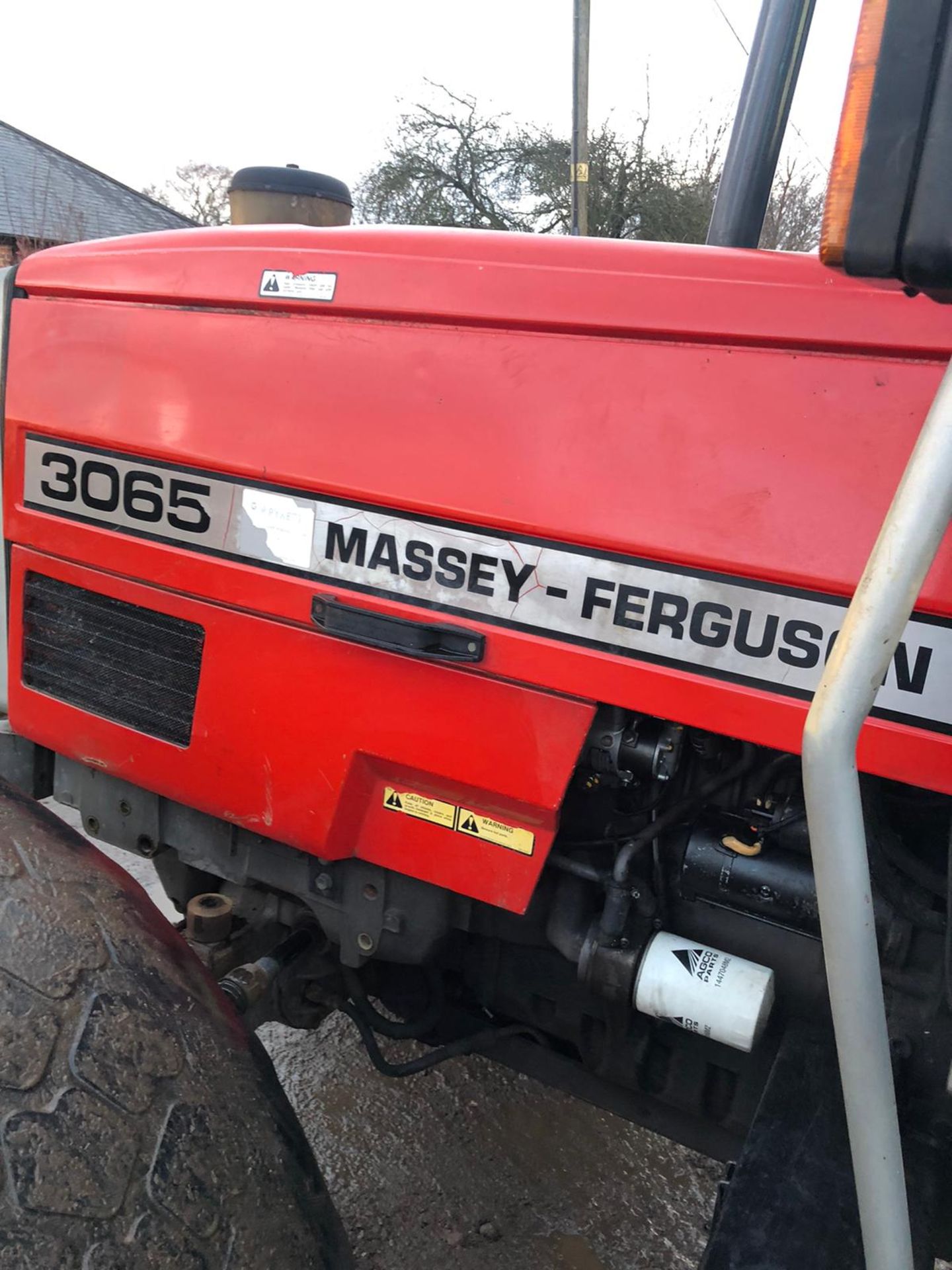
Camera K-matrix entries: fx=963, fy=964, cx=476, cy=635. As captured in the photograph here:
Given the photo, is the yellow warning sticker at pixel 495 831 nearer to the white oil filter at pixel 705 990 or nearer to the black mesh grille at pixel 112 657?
the white oil filter at pixel 705 990

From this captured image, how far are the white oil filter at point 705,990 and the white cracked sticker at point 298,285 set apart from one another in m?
1.04

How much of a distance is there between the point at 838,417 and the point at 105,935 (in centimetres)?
112

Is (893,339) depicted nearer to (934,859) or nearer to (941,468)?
(941,468)

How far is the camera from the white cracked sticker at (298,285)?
1349 mm

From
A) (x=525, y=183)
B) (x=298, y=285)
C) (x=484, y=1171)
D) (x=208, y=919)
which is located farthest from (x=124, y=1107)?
(x=525, y=183)

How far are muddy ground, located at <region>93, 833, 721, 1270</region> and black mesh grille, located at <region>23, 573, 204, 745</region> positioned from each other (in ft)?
3.93

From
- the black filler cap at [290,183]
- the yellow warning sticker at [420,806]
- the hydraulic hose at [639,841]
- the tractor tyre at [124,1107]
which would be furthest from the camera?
the black filler cap at [290,183]

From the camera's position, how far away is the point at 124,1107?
1.13 m

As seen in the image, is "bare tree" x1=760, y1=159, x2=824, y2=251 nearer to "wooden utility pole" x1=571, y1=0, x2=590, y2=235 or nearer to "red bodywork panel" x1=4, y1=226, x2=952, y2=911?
"wooden utility pole" x1=571, y1=0, x2=590, y2=235

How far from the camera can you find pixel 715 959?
4.44 ft

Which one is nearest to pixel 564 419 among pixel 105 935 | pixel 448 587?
pixel 448 587

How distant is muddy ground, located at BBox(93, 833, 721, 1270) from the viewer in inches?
78.3

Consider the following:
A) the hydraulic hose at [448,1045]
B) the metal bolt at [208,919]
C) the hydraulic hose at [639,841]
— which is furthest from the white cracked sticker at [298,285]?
the hydraulic hose at [448,1045]

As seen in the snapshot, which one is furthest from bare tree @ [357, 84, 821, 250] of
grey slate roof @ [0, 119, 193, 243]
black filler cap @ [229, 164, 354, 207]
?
black filler cap @ [229, 164, 354, 207]
